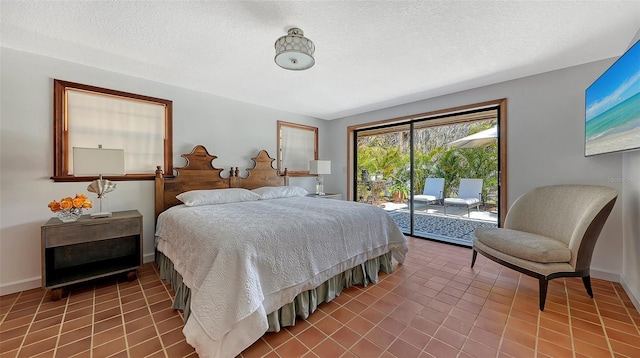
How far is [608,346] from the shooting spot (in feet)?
5.07

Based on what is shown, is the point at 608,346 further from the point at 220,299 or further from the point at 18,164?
the point at 18,164

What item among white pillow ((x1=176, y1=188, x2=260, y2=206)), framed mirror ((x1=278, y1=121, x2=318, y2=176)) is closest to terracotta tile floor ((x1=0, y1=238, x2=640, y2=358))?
white pillow ((x1=176, y1=188, x2=260, y2=206))

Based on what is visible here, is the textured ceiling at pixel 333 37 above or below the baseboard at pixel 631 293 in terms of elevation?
above

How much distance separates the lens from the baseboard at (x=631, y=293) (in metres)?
1.93

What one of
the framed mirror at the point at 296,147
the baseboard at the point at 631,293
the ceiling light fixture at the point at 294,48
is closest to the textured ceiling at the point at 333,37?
the ceiling light fixture at the point at 294,48

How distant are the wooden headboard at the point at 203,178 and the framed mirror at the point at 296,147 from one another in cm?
41

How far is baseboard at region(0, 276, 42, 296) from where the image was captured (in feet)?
7.41

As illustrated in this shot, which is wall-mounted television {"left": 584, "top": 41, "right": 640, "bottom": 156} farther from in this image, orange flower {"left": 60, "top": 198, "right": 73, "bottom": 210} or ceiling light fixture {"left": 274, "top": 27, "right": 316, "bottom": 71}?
orange flower {"left": 60, "top": 198, "right": 73, "bottom": 210}

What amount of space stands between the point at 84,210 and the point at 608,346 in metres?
4.73

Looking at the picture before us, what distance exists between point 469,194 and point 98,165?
16.3 feet

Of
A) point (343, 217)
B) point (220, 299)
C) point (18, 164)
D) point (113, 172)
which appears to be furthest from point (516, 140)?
point (18, 164)

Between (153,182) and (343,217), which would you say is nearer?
(343,217)

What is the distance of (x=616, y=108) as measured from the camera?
1920mm

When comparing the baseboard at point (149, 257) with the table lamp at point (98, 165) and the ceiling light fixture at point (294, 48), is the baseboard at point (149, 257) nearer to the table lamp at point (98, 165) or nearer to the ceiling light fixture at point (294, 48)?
the table lamp at point (98, 165)
